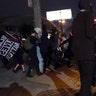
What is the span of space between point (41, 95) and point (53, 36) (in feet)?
18.2

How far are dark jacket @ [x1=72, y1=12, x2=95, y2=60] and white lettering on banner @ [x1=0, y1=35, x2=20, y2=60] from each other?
7.48 meters

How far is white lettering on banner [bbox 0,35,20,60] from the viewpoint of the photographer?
48.1ft

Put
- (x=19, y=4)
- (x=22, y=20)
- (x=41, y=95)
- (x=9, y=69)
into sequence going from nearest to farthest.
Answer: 1. (x=41, y=95)
2. (x=9, y=69)
3. (x=22, y=20)
4. (x=19, y=4)

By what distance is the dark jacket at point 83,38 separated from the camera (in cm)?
713

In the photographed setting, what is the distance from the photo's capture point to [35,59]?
44.2 ft

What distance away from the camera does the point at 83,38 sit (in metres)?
7.19

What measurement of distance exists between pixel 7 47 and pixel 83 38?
808 centimetres

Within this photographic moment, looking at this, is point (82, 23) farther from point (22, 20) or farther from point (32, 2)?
point (22, 20)

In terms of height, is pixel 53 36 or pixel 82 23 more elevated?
pixel 82 23

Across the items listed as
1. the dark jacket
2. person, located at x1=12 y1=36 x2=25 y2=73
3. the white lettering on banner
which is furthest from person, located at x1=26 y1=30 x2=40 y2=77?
the dark jacket

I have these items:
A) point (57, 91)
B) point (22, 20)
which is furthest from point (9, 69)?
point (22, 20)

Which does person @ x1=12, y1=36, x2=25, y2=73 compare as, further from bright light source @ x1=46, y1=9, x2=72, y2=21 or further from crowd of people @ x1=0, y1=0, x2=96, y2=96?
bright light source @ x1=46, y1=9, x2=72, y2=21

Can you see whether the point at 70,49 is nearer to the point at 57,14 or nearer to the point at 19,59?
the point at 19,59

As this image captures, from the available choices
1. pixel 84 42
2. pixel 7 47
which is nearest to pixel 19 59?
pixel 7 47
